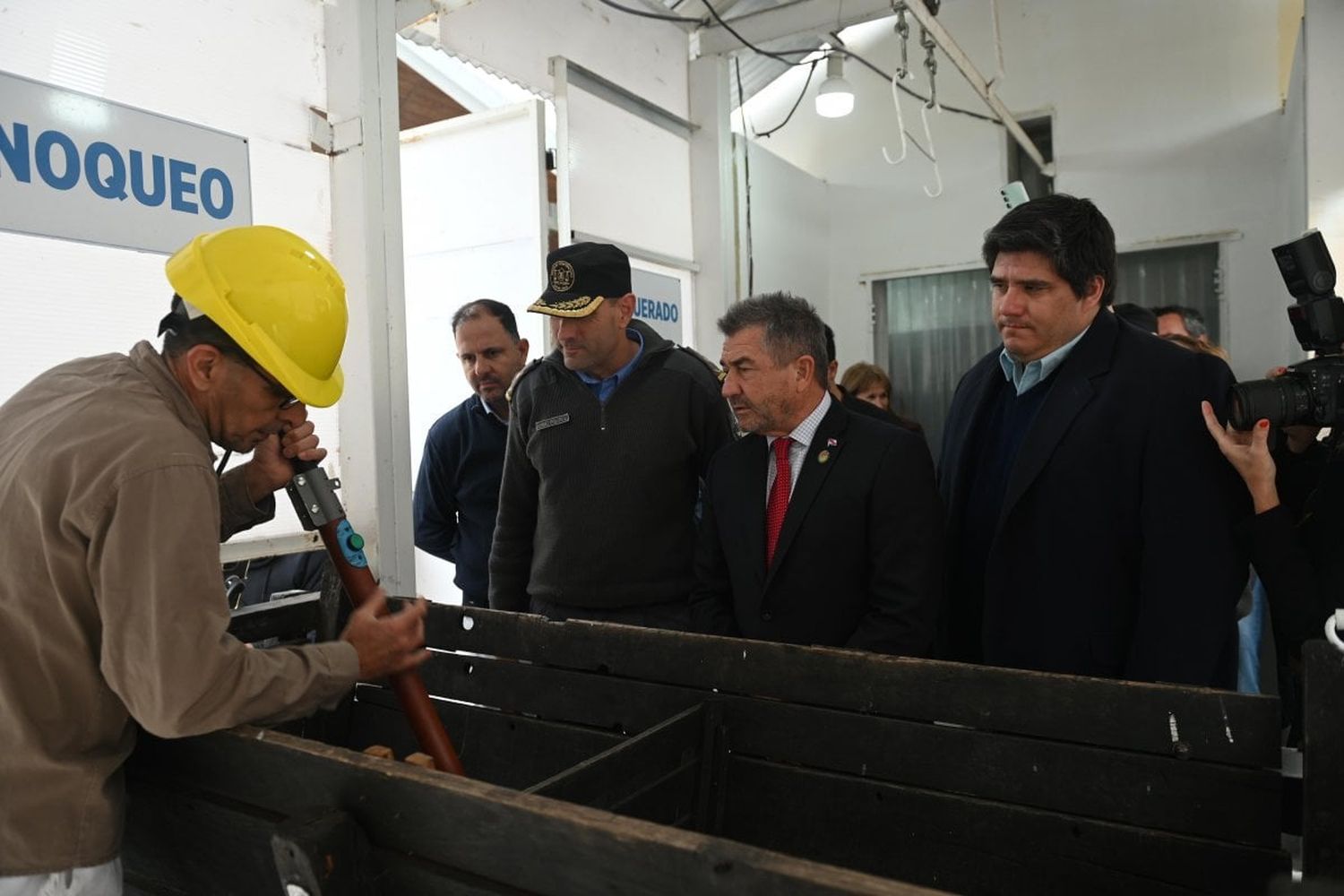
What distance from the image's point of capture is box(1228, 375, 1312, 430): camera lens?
148cm

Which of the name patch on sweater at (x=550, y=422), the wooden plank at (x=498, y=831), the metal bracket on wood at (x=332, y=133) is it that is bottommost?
the wooden plank at (x=498, y=831)

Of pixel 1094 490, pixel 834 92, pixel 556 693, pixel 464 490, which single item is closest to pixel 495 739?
pixel 556 693

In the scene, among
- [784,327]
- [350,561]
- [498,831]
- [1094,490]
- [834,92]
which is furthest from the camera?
[834,92]

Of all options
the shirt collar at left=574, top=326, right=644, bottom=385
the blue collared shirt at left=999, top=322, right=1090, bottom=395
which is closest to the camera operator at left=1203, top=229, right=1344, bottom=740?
the blue collared shirt at left=999, top=322, right=1090, bottom=395

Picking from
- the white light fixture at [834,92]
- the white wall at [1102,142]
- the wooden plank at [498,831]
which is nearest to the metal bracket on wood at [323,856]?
the wooden plank at [498,831]

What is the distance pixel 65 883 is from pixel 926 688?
1.11 meters

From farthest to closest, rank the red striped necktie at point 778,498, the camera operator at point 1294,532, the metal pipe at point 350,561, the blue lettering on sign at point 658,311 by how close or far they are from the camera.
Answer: the blue lettering on sign at point 658,311 < the red striped necktie at point 778,498 < the camera operator at point 1294,532 < the metal pipe at point 350,561

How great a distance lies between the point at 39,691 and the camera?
42.6 inches

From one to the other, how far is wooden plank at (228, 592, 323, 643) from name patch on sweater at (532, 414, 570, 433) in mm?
681

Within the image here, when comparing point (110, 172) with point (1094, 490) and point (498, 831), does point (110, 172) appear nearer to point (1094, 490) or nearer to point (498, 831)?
point (498, 831)

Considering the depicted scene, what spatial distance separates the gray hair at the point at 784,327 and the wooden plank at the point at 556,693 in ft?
2.48

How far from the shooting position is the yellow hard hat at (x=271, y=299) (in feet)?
3.92

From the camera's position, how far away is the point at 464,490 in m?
2.90

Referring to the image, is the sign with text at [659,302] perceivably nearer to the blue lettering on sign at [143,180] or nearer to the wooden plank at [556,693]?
the blue lettering on sign at [143,180]
